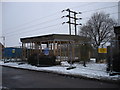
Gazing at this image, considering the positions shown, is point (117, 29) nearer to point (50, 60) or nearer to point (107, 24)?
point (50, 60)

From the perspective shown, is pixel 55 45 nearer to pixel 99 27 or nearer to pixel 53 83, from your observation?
pixel 53 83

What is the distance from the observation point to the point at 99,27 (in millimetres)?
36125

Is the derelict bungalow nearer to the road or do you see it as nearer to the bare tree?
the road

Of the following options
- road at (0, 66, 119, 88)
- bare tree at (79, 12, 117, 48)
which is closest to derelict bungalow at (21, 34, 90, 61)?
road at (0, 66, 119, 88)

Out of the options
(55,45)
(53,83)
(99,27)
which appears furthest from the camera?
(99,27)

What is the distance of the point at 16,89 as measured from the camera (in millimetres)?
8117

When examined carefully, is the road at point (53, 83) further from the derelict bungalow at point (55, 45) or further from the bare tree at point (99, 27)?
the bare tree at point (99, 27)

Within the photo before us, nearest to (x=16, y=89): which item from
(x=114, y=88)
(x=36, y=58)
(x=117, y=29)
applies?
(x=114, y=88)

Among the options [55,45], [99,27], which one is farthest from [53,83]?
[99,27]

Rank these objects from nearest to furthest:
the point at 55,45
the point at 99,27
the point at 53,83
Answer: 1. the point at 53,83
2. the point at 55,45
3. the point at 99,27

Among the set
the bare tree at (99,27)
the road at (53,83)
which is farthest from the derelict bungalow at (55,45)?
the bare tree at (99,27)

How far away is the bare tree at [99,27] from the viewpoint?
115 feet

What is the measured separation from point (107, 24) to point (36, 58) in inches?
876

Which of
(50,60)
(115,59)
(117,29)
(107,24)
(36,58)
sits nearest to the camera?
(115,59)
